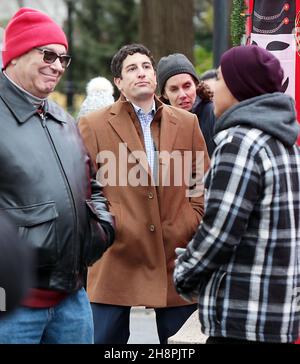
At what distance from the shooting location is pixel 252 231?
10.6 ft

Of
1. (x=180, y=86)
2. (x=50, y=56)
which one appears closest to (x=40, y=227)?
(x=50, y=56)

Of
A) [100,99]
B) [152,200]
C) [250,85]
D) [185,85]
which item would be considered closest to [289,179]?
[250,85]

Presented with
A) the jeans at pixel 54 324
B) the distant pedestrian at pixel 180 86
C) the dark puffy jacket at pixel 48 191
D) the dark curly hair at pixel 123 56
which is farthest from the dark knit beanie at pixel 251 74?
the distant pedestrian at pixel 180 86

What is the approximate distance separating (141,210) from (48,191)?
4.44 ft

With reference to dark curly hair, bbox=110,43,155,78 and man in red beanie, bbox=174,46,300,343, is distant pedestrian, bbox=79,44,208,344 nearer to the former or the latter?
dark curly hair, bbox=110,43,155,78

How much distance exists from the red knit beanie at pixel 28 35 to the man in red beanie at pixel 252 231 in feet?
3.19

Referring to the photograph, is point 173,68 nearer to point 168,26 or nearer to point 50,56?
point 50,56

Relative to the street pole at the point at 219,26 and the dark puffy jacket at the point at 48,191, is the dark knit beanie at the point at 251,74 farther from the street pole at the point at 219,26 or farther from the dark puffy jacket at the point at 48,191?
the street pole at the point at 219,26

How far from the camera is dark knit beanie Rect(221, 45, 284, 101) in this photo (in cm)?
335

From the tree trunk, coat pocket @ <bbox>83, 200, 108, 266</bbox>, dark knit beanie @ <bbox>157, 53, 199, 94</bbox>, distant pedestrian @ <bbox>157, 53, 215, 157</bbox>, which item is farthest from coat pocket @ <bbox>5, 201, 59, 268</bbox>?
the tree trunk

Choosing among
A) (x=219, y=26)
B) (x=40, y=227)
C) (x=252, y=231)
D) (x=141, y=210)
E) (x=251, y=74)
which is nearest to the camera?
(x=252, y=231)

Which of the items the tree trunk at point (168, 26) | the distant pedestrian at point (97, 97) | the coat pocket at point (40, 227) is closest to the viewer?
the coat pocket at point (40, 227)

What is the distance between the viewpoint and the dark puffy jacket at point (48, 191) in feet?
11.4

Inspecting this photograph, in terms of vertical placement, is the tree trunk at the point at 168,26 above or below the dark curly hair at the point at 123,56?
above
